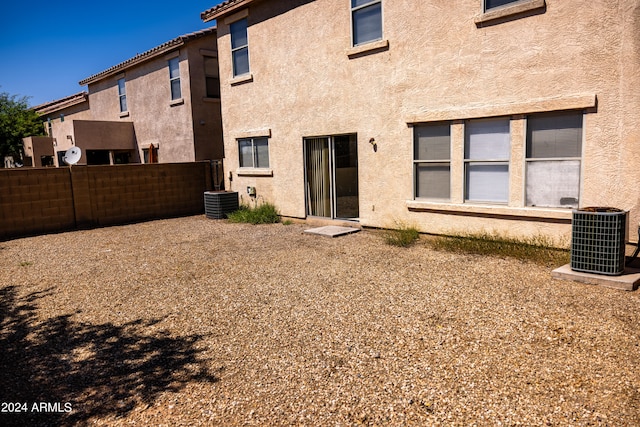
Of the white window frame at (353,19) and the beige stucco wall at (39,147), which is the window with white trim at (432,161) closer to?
the white window frame at (353,19)

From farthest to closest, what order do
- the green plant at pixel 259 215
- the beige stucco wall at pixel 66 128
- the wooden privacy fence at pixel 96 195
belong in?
the beige stucco wall at pixel 66 128
the green plant at pixel 259 215
the wooden privacy fence at pixel 96 195

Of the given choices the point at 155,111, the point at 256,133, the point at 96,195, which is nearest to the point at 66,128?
the point at 155,111

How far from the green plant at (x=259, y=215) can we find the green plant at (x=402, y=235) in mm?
4234

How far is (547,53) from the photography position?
296 inches

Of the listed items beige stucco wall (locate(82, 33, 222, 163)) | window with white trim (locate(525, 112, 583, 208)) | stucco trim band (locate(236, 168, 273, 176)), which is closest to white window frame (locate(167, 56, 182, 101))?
beige stucco wall (locate(82, 33, 222, 163))

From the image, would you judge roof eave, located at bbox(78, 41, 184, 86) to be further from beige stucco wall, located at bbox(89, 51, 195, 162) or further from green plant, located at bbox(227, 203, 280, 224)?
green plant, located at bbox(227, 203, 280, 224)

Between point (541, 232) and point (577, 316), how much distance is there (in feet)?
10.1

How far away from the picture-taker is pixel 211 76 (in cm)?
1764

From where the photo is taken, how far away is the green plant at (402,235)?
9.32 metres

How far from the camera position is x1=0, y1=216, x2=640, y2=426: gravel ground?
349cm

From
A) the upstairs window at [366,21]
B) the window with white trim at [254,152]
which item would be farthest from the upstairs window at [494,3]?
the window with white trim at [254,152]

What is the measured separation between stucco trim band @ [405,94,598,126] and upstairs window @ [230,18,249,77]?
6.68m

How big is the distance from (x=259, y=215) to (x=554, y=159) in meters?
8.21

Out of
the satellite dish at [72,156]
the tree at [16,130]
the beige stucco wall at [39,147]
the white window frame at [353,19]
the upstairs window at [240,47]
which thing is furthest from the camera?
the tree at [16,130]
